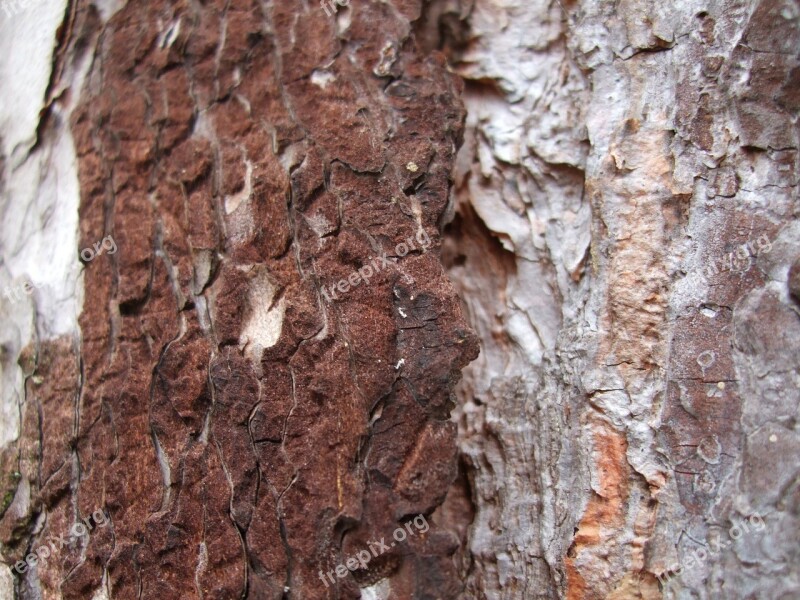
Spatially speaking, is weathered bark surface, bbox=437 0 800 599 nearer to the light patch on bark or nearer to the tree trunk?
the tree trunk

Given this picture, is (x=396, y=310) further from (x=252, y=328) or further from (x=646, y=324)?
(x=646, y=324)

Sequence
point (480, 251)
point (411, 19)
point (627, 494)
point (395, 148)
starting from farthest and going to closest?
point (480, 251), point (411, 19), point (395, 148), point (627, 494)

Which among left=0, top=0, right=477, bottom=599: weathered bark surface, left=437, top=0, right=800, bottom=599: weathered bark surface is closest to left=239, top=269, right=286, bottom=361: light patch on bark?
left=0, top=0, right=477, bottom=599: weathered bark surface

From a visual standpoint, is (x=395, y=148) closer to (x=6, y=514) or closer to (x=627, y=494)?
(x=627, y=494)

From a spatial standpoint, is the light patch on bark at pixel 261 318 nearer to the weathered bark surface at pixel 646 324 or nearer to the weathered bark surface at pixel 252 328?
the weathered bark surface at pixel 252 328

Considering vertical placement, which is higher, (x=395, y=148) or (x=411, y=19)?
(x=411, y=19)

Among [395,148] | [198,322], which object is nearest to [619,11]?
[395,148]

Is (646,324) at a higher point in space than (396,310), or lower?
lower

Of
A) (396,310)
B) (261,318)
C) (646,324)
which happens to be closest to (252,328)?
(261,318)
